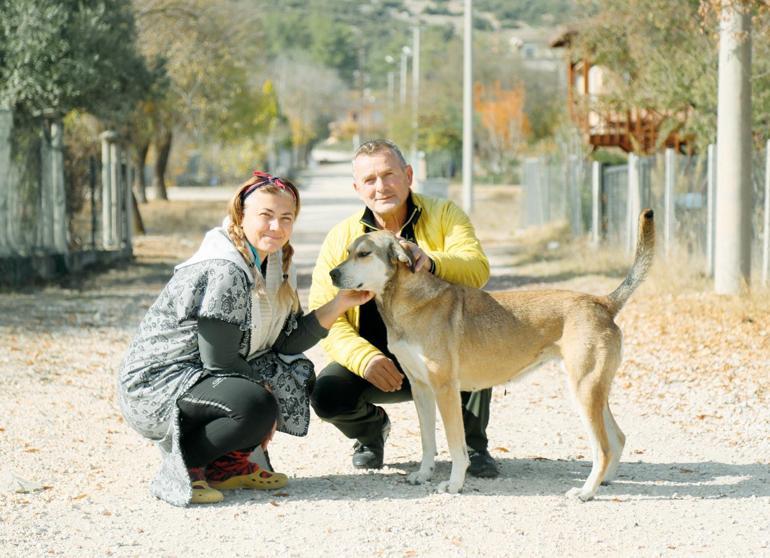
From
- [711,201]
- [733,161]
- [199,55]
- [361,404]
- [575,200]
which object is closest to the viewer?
[361,404]

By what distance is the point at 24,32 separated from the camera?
16.9 meters

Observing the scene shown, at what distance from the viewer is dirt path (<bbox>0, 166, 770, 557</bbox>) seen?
502 centimetres

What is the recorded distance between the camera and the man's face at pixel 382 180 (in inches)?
240

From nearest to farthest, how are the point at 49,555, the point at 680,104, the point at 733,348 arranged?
1. the point at 49,555
2. the point at 733,348
3. the point at 680,104

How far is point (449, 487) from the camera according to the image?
5777mm

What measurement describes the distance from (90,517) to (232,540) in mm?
840

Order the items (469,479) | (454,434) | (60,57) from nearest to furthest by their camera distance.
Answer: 1. (454,434)
2. (469,479)
3. (60,57)

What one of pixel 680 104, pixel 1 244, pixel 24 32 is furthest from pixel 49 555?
pixel 680 104

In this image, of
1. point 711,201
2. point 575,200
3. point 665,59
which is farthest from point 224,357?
point 575,200

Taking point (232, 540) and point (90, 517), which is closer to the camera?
point (232, 540)

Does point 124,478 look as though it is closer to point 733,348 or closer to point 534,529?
point 534,529

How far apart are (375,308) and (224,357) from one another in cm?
112

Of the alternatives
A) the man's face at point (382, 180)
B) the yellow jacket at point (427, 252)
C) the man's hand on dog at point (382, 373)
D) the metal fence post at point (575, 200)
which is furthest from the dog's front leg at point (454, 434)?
the metal fence post at point (575, 200)

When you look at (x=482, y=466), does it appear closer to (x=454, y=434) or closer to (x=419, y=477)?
(x=419, y=477)
